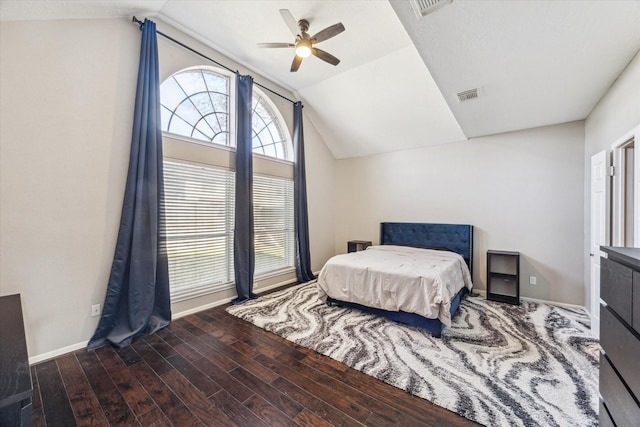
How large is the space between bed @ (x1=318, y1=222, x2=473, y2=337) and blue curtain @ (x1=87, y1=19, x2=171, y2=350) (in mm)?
2013

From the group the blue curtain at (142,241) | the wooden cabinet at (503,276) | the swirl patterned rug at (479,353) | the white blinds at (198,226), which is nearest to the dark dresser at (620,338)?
the swirl patterned rug at (479,353)

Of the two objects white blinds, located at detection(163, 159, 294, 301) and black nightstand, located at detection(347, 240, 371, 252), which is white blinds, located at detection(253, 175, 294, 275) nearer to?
white blinds, located at detection(163, 159, 294, 301)

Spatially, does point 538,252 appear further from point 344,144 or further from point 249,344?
point 249,344

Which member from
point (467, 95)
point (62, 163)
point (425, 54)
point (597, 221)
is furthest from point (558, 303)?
point (62, 163)

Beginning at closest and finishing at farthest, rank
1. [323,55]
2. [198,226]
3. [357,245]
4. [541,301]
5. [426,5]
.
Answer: [426,5]
[323,55]
[198,226]
[541,301]
[357,245]

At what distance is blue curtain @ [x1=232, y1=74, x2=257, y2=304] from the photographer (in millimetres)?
3889

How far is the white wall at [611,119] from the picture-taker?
88.2 inches

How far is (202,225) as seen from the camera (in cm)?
362

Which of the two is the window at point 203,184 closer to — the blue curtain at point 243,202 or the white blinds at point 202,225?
the white blinds at point 202,225

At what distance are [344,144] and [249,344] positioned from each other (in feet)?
14.1

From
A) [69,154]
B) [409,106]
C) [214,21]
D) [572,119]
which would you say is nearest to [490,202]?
[572,119]

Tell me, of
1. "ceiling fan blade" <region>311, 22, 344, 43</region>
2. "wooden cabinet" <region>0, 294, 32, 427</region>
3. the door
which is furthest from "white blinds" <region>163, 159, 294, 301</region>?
the door

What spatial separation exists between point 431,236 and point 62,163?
513 centimetres

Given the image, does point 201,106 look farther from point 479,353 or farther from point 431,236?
point 479,353
